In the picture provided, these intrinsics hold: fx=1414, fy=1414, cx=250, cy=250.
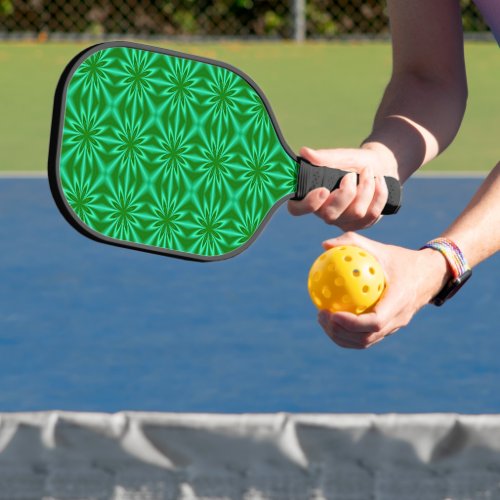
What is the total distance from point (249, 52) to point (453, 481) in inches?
391

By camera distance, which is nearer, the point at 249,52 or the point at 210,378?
the point at 210,378

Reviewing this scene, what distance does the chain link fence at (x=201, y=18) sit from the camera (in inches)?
504

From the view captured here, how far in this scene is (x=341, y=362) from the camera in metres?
4.57

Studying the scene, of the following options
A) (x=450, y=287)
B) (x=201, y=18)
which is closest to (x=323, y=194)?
(x=450, y=287)

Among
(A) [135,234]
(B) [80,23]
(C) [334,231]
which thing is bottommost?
(B) [80,23]

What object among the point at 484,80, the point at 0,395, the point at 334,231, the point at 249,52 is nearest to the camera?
the point at 0,395

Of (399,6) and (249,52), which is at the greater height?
(399,6)

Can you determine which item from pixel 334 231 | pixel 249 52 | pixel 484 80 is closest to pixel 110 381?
pixel 334 231

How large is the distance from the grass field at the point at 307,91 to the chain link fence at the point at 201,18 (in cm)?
42

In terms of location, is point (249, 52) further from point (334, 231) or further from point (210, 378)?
point (210, 378)

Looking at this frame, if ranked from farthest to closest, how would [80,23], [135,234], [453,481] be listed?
[80,23] < [453,481] < [135,234]

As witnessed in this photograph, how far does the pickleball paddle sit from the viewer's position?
2076 mm

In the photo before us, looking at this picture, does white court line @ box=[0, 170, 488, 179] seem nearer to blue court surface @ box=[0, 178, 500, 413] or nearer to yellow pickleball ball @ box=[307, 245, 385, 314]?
blue court surface @ box=[0, 178, 500, 413]

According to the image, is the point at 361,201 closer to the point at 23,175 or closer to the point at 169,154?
the point at 169,154
